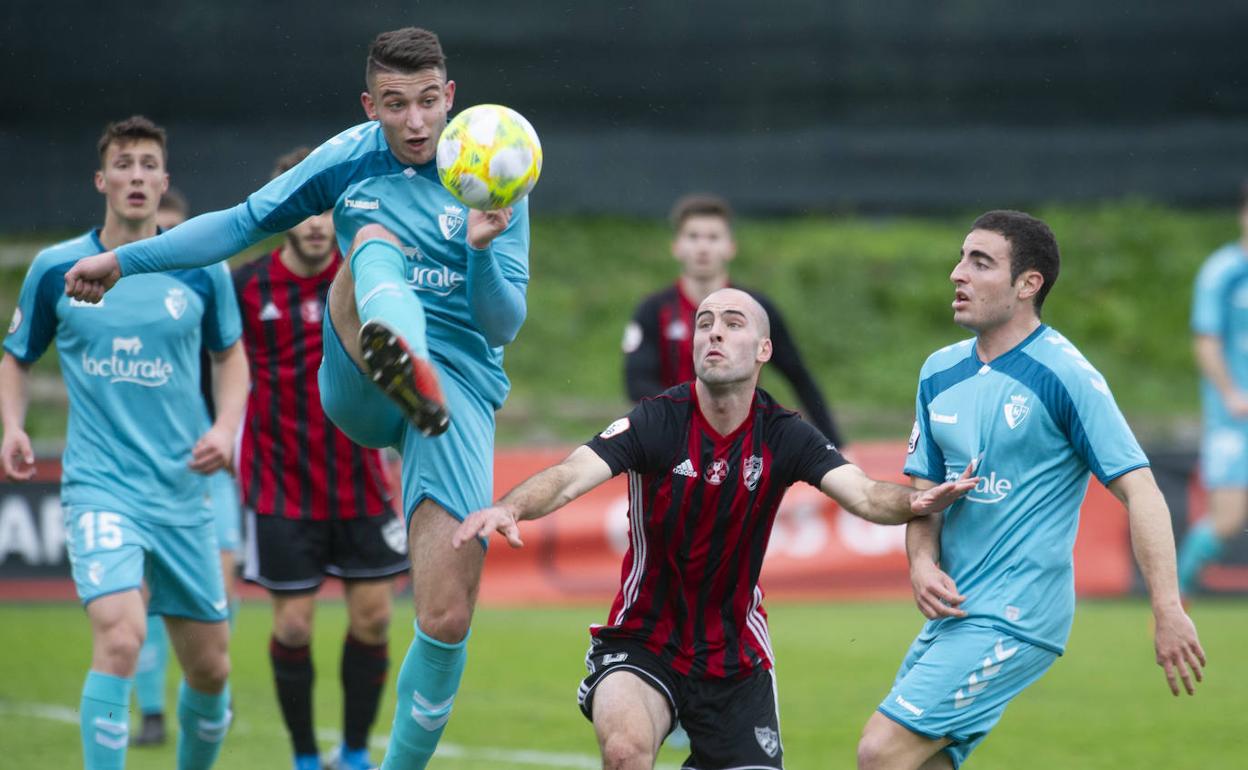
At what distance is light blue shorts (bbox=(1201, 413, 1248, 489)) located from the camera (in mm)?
11406

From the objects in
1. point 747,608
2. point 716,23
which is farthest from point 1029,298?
point 716,23

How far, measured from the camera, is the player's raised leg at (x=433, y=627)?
17.9ft

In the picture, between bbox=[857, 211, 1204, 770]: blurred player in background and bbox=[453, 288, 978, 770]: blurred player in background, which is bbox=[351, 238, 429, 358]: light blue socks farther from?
bbox=[857, 211, 1204, 770]: blurred player in background

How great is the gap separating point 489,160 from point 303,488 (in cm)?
312

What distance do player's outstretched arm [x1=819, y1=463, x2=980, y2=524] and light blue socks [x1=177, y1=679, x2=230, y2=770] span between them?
8.97 ft

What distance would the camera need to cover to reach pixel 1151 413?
55.9 feet

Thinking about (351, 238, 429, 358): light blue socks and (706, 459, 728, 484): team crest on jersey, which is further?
(706, 459, 728, 484): team crest on jersey

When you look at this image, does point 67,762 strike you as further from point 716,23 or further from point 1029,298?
point 716,23

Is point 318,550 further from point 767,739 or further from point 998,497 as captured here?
point 998,497

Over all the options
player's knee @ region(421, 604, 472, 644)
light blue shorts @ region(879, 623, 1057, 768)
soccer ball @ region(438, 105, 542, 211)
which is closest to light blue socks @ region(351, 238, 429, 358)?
soccer ball @ region(438, 105, 542, 211)

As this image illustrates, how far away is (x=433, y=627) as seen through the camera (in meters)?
5.46

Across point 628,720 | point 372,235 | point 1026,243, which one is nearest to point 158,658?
point 372,235

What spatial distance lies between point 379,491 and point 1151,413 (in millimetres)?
11575

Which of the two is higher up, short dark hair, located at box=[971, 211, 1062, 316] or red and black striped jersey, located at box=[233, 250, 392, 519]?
short dark hair, located at box=[971, 211, 1062, 316]
